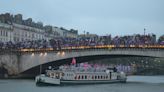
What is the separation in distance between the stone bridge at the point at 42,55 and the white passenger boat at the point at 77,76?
3790 mm

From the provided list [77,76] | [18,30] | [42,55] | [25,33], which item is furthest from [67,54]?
[25,33]

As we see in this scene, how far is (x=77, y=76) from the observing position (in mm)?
88375

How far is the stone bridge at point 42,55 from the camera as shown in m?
96.7

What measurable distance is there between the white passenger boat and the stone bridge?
3790mm

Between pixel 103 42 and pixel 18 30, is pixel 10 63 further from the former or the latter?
pixel 18 30

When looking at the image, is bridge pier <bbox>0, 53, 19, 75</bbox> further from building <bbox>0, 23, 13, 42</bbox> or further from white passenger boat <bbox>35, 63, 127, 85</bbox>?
building <bbox>0, 23, 13, 42</bbox>

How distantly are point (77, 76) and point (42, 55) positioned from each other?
19167 mm

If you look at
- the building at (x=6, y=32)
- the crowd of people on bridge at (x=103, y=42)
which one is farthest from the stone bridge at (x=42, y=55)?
the building at (x=6, y=32)

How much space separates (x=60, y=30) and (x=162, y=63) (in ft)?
114

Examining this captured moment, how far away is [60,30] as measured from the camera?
598 feet

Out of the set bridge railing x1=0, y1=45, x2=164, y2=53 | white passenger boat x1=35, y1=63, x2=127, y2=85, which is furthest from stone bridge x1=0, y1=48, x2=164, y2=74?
white passenger boat x1=35, y1=63, x2=127, y2=85

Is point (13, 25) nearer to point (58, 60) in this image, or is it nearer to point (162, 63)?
point (58, 60)

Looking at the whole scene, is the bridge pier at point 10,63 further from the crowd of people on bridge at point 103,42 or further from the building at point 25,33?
the building at point 25,33

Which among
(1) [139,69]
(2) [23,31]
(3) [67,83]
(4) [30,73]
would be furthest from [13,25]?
(3) [67,83]
